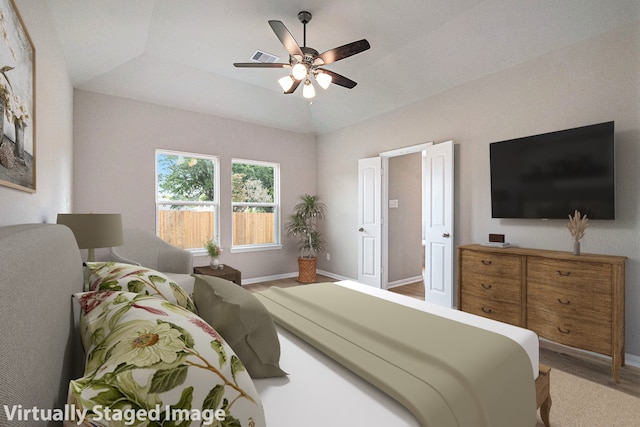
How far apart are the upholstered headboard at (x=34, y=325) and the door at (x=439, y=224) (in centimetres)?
373

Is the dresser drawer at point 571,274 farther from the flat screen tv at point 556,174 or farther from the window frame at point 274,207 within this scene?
the window frame at point 274,207

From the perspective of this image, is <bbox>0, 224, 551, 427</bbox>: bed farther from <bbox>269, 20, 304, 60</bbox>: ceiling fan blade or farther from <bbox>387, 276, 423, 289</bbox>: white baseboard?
<bbox>387, 276, 423, 289</bbox>: white baseboard

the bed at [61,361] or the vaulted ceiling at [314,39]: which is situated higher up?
the vaulted ceiling at [314,39]

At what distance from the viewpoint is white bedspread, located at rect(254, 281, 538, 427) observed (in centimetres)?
98

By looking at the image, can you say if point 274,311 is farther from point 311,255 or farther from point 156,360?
point 311,255

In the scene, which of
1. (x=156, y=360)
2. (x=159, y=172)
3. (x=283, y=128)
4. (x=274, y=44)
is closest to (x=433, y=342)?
(x=156, y=360)

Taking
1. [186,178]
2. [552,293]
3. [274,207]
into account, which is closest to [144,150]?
[186,178]

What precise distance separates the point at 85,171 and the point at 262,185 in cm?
254

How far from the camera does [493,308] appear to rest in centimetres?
304

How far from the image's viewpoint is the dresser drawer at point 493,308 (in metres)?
2.88

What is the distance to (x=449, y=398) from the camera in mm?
1058

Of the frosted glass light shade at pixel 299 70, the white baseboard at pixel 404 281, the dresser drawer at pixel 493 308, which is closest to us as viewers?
the frosted glass light shade at pixel 299 70

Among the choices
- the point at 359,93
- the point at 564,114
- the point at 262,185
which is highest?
the point at 359,93

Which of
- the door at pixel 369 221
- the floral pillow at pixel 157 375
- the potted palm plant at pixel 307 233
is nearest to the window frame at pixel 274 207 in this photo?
the potted palm plant at pixel 307 233
